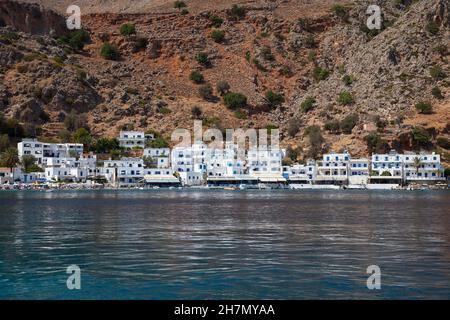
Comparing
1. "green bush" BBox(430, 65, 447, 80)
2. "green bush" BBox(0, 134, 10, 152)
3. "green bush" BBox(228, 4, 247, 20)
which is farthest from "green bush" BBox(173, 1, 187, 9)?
"green bush" BBox(430, 65, 447, 80)

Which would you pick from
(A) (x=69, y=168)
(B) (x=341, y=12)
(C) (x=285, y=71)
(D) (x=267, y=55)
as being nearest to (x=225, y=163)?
(A) (x=69, y=168)

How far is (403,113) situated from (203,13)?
55.1 meters

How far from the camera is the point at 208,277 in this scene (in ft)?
65.7

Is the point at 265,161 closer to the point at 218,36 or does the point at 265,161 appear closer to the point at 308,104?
the point at 308,104

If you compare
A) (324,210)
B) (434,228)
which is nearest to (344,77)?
(324,210)

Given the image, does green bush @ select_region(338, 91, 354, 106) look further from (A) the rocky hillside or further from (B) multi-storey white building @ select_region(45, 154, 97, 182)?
(B) multi-storey white building @ select_region(45, 154, 97, 182)

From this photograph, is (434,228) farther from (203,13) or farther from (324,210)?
(203,13)

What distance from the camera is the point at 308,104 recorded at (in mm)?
116250

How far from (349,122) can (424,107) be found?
1169cm

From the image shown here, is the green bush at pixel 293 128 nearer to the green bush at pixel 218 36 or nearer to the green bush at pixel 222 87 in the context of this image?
the green bush at pixel 222 87

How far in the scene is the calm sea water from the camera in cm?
1816

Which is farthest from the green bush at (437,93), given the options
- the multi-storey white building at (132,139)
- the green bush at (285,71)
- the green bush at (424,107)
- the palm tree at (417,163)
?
the multi-storey white building at (132,139)

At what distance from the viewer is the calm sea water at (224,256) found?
59.6ft

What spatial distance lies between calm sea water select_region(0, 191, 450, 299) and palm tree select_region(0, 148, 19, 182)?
57.0m
